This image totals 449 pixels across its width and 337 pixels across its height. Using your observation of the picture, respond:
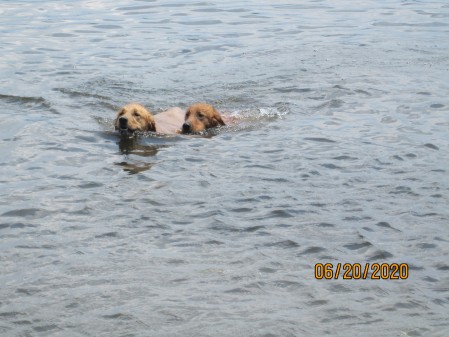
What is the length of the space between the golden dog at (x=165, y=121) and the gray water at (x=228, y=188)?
A: 7.9 inches

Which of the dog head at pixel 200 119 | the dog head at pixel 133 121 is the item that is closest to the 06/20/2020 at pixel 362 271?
the dog head at pixel 200 119

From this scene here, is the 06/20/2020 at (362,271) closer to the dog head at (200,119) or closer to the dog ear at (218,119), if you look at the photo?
the dog head at (200,119)

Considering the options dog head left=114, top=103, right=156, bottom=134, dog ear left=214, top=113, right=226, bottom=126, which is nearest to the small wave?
dog head left=114, top=103, right=156, bottom=134

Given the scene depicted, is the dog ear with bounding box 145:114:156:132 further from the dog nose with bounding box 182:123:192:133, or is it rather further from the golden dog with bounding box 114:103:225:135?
the dog nose with bounding box 182:123:192:133

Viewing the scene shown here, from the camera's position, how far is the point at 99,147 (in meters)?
10.6

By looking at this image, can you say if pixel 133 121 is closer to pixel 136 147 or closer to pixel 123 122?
pixel 123 122

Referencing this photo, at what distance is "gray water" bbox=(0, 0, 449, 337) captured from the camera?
611cm

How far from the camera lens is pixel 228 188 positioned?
343 inches

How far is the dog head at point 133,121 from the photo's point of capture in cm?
1102

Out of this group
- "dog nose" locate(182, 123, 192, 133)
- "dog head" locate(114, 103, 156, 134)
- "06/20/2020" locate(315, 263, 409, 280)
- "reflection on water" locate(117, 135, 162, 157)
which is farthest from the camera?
"dog nose" locate(182, 123, 192, 133)

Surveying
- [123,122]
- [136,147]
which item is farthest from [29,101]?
[136,147]

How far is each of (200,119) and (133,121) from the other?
0.91 metres

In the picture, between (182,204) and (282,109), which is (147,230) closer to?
(182,204)

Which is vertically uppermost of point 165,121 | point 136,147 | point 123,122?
point 123,122
